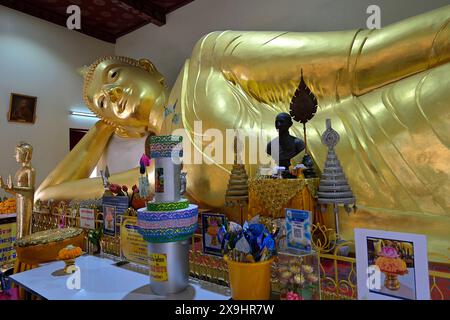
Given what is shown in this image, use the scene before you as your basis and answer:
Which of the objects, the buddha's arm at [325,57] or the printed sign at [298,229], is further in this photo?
the buddha's arm at [325,57]

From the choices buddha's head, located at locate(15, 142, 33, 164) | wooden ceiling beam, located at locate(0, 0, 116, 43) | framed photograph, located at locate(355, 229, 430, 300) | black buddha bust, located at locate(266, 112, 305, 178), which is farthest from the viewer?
wooden ceiling beam, located at locate(0, 0, 116, 43)

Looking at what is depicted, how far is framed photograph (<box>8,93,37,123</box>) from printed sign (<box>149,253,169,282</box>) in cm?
279

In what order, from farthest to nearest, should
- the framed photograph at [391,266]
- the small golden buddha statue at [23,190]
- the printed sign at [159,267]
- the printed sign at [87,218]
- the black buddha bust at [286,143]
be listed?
the small golden buddha statue at [23,190] < the printed sign at [87,218] < the black buddha bust at [286,143] < the printed sign at [159,267] < the framed photograph at [391,266]

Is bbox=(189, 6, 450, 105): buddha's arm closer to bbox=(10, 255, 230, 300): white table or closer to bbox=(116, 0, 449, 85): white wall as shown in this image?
bbox=(116, 0, 449, 85): white wall

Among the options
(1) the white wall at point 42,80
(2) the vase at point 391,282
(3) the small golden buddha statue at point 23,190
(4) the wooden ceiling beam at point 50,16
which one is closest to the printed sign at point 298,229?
(2) the vase at point 391,282

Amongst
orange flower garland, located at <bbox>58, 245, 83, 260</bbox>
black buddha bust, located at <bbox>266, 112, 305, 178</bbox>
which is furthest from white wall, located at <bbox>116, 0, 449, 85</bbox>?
orange flower garland, located at <bbox>58, 245, 83, 260</bbox>

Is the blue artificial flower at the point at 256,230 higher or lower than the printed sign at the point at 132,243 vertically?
higher

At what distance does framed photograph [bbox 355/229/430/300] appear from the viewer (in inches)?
28.3

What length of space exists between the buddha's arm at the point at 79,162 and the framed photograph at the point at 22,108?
2.14 ft

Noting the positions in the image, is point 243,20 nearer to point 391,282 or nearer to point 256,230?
point 256,230

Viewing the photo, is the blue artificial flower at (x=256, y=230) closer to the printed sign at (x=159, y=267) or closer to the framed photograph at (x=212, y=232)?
the framed photograph at (x=212, y=232)

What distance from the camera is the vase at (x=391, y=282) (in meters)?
0.75

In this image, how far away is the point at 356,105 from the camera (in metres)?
1.62

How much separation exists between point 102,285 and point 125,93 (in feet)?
6.29
